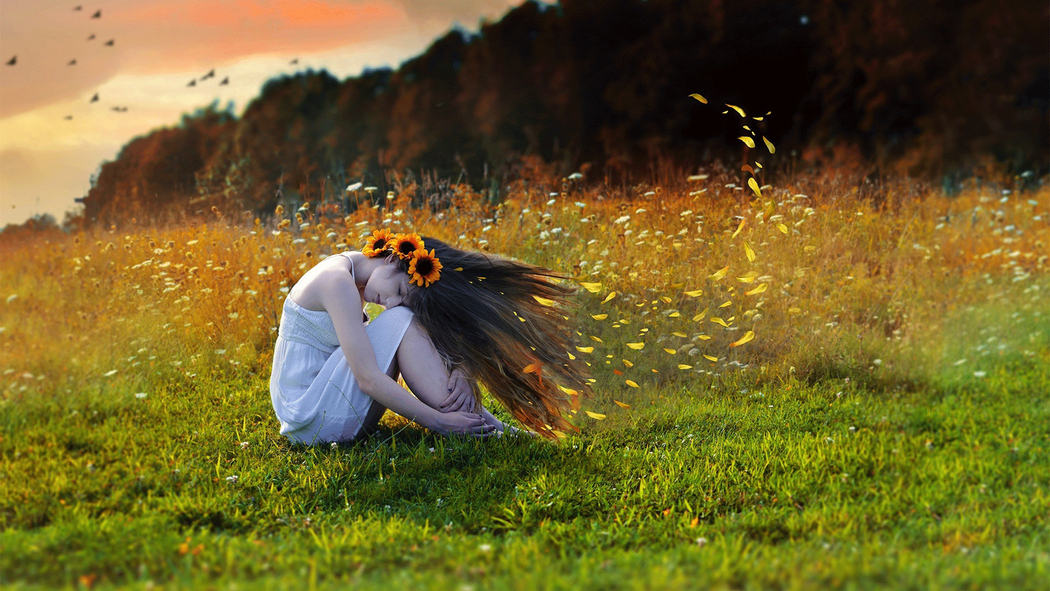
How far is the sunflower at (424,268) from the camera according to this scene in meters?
3.89

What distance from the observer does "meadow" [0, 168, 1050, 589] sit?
262 centimetres

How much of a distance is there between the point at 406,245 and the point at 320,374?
0.77m

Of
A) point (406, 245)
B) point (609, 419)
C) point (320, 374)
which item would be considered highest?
point (406, 245)

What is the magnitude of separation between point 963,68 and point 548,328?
7.59m

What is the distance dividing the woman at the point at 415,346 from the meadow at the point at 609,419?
20cm

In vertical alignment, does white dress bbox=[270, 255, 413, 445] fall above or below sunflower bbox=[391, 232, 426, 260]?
below

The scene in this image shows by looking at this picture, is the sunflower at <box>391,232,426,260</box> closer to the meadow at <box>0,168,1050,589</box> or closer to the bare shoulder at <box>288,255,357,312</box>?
the bare shoulder at <box>288,255,357,312</box>

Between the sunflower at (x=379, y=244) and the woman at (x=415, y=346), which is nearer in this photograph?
the woman at (x=415, y=346)

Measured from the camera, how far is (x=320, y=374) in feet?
12.5

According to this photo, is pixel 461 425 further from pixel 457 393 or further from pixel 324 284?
pixel 324 284

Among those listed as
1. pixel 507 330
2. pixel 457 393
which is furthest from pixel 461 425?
pixel 507 330

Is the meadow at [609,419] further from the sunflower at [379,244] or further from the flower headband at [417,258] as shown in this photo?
the sunflower at [379,244]

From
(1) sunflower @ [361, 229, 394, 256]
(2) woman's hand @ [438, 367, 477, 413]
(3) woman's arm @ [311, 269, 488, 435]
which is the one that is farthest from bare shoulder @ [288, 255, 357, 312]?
(2) woman's hand @ [438, 367, 477, 413]

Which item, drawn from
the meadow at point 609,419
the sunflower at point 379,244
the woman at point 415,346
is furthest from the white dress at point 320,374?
the sunflower at point 379,244
